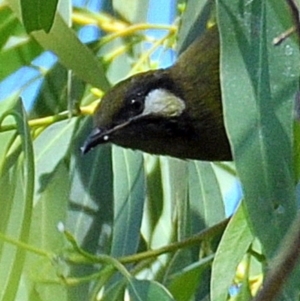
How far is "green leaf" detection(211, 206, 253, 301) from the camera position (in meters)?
1.14

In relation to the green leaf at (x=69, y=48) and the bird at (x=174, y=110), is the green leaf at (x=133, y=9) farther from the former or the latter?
the green leaf at (x=69, y=48)

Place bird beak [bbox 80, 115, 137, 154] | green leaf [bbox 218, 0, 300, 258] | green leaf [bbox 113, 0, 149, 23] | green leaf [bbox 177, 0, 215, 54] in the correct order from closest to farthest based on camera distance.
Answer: green leaf [bbox 218, 0, 300, 258], green leaf [bbox 177, 0, 215, 54], bird beak [bbox 80, 115, 137, 154], green leaf [bbox 113, 0, 149, 23]

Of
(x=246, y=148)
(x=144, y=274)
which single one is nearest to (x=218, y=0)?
(x=246, y=148)

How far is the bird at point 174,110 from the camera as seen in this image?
1.63 metres

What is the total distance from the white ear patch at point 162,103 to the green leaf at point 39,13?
58cm

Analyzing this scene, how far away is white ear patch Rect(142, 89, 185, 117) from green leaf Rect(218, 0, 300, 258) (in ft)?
2.13

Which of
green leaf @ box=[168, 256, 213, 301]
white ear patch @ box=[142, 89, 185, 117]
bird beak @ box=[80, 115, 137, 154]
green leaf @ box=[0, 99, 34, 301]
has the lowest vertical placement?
green leaf @ box=[168, 256, 213, 301]

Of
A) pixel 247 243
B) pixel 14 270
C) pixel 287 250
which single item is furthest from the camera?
pixel 14 270

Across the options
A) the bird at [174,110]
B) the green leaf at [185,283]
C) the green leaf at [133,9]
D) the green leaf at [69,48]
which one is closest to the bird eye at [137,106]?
the bird at [174,110]

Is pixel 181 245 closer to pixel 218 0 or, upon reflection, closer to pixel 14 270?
pixel 14 270

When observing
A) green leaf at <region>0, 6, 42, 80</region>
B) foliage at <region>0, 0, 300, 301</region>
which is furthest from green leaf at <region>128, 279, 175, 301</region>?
green leaf at <region>0, 6, 42, 80</region>

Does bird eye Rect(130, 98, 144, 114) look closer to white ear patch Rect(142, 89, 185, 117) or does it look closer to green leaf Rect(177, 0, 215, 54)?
white ear patch Rect(142, 89, 185, 117)

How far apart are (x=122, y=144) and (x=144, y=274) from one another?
24 centimetres

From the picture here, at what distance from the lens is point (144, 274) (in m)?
1.51
